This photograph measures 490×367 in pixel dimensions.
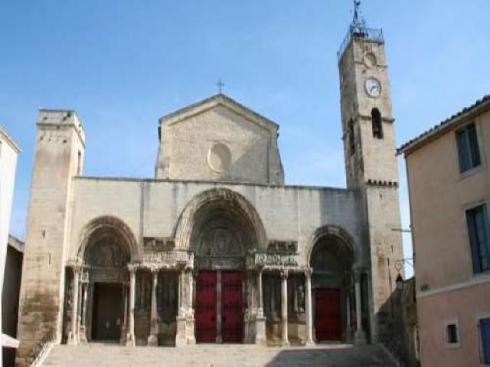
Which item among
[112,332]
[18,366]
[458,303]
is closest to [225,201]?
[112,332]

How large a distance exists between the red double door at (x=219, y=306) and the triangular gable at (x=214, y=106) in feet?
21.7

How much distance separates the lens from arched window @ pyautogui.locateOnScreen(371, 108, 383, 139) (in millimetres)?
25359

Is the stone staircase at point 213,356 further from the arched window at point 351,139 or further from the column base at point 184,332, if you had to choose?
the arched window at point 351,139

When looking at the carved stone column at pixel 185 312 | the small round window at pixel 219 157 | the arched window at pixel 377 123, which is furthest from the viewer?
the small round window at pixel 219 157

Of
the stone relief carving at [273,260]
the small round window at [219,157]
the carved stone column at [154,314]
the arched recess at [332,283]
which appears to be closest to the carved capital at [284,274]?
the stone relief carving at [273,260]

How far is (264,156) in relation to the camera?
26516 millimetres

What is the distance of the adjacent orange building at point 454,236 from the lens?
13344 mm

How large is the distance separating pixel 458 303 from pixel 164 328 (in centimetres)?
1164

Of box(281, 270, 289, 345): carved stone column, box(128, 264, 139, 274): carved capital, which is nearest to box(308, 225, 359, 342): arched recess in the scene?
box(281, 270, 289, 345): carved stone column

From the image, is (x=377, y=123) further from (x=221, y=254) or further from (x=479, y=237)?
(x=479, y=237)

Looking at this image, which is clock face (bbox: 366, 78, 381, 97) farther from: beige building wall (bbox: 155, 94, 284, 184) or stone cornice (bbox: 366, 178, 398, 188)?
beige building wall (bbox: 155, 94, 284, 184)

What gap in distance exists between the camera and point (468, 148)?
1424cm

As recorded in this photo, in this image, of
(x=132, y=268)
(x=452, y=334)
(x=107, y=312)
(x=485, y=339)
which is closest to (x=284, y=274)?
(x=132, y=268)

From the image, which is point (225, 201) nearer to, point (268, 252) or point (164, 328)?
point (268, 252)
